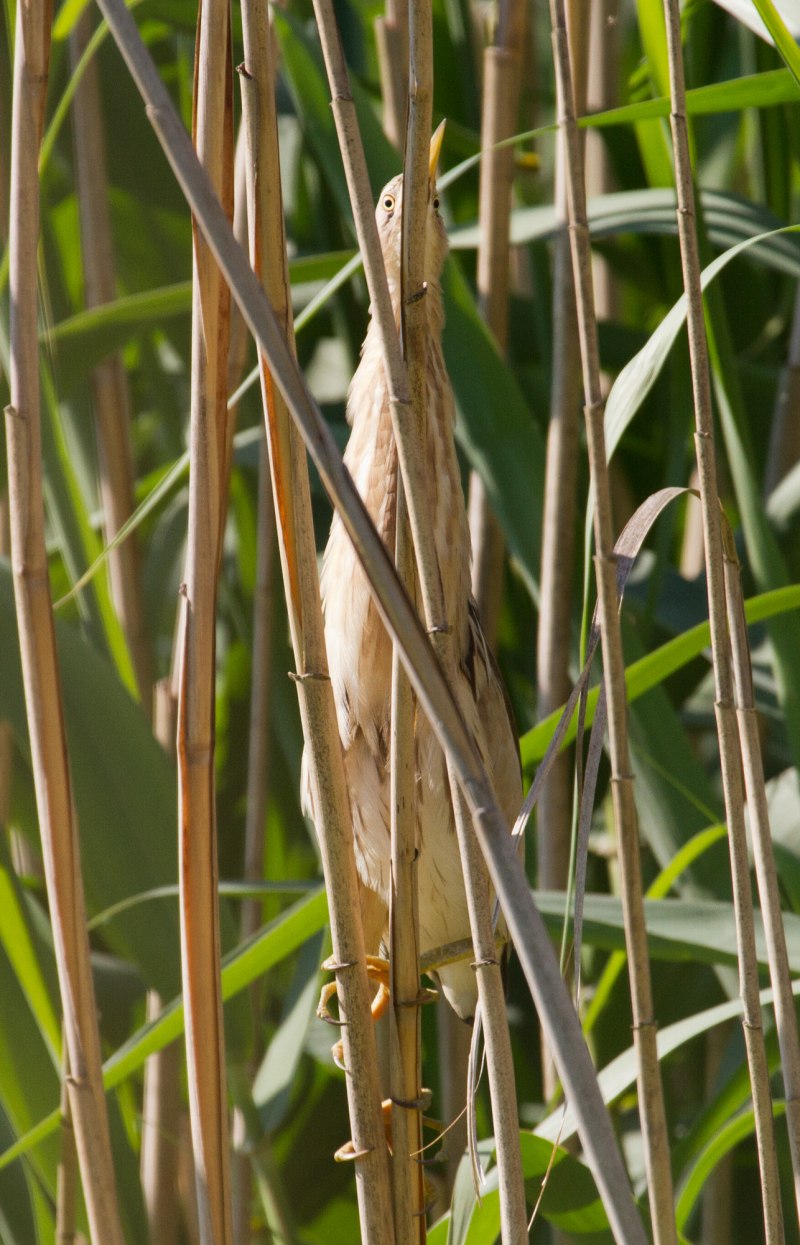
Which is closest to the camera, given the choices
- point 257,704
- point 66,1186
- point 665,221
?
point 66,1186

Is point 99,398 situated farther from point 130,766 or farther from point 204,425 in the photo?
point 204,425

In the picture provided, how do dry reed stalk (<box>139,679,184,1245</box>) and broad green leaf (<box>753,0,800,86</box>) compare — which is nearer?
broad green leaf (<box>753,0,800,86</box>)

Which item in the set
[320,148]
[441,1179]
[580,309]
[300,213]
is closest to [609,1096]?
[580,309]

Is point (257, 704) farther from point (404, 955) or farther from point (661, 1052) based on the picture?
point (404, 955)

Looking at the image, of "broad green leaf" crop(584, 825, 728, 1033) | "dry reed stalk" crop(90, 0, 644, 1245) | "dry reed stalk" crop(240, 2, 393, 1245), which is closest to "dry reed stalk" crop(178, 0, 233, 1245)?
"dry reed stalk" crop(240, 2, 393, 1245)

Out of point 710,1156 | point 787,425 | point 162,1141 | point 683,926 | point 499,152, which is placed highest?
point 499,152

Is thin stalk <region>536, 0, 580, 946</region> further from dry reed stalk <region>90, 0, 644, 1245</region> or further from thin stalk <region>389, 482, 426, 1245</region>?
dry reed stalk <region>90, 0, 644, 1245</region>

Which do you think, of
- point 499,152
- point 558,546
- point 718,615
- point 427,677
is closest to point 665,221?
point 499,152
